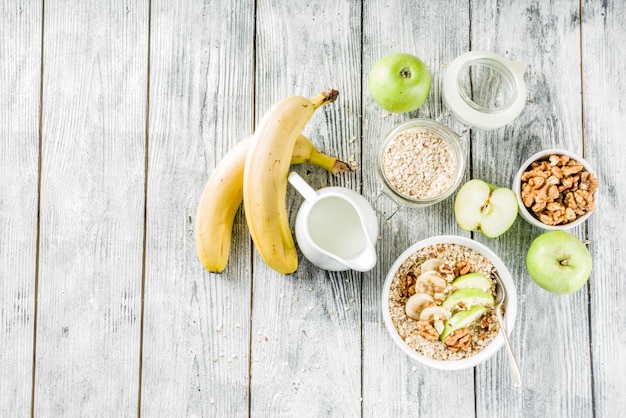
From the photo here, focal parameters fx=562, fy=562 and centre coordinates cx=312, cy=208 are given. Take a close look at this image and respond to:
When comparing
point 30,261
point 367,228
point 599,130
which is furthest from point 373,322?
point 30,261

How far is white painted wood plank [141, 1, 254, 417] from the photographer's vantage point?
1176 mm

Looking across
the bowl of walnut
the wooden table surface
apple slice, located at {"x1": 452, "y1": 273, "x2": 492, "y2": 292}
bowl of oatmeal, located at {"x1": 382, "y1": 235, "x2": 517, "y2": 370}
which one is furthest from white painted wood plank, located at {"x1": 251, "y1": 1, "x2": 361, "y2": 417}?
the bowl of walnut

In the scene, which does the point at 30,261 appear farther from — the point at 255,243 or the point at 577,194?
the point at 577,194

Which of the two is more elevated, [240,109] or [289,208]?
[240,109]

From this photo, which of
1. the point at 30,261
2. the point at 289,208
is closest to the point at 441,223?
the point at 289,208

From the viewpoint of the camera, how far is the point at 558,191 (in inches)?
43.4

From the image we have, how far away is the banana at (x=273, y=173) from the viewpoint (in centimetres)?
105

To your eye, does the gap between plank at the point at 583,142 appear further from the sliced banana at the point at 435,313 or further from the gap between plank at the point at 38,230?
the gap between plank at the point at 38,230

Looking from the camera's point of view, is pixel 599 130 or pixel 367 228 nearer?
pixel 367 228

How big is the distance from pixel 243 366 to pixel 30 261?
1.65 ft

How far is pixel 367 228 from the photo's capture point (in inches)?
41.4

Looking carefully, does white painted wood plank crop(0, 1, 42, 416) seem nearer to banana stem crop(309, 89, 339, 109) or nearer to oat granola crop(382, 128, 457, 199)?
banana stem crop(309, 89, 339, 109)

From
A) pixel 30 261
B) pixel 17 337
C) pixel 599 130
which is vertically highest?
pixel 599 130

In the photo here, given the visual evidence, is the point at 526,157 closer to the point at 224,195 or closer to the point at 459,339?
the point at 459,339
